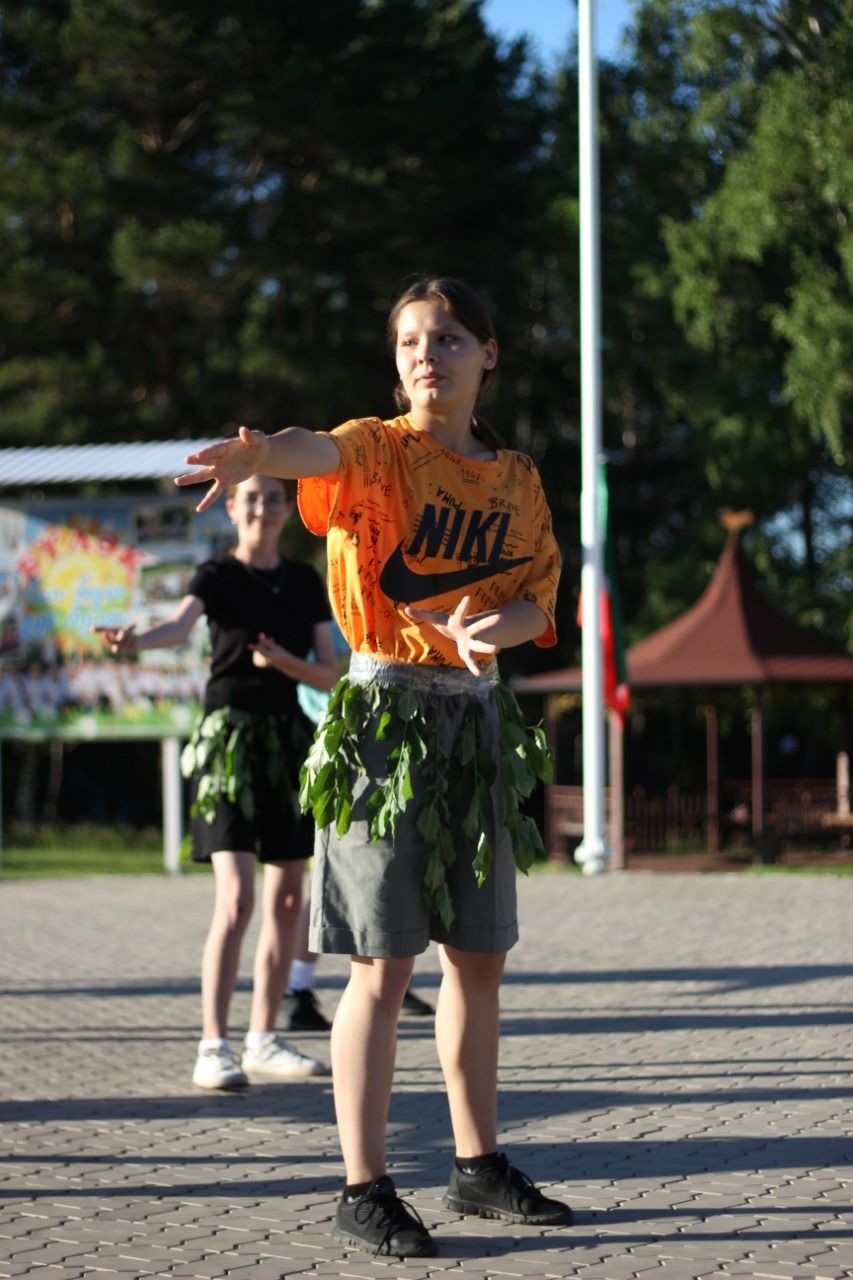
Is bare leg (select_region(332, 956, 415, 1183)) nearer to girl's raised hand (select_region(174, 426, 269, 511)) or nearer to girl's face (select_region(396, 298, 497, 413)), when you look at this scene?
girl's raised hand (select_region(174, 426, 269, 511))

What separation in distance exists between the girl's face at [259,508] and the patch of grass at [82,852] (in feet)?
43.7

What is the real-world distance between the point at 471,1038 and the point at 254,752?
8.01 feet

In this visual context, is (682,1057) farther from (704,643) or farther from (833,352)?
(833,352)

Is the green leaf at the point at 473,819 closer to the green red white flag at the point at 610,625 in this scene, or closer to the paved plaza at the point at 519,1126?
the paved plaza at the point at 519,1126

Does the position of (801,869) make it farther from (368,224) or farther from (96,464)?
(368,224)

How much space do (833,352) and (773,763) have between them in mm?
15677

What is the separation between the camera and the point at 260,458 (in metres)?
3.83

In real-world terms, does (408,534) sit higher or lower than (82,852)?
higher

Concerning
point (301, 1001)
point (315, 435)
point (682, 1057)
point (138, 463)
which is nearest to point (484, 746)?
point (315, 435)

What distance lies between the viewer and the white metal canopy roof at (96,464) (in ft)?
48.5

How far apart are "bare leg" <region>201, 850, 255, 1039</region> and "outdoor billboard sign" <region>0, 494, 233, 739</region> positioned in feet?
31.9

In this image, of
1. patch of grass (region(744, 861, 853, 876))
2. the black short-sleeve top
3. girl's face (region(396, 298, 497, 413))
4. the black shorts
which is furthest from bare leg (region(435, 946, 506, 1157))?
patch of grass (region(744, 861, 853, 876))

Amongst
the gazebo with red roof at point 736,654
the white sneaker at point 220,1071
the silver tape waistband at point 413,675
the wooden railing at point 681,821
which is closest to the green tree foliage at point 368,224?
the gazebo with red roof at point 736,654

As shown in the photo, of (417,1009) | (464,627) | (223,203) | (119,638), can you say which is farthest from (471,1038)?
(223,203)
